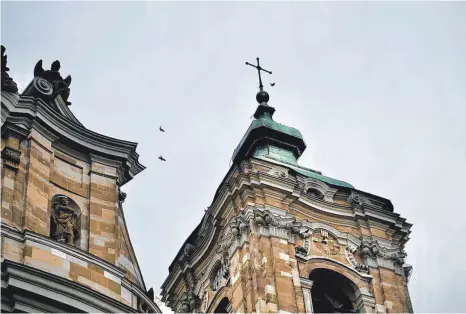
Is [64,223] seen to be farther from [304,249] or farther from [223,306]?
[223,306]

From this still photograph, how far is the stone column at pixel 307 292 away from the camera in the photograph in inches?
992

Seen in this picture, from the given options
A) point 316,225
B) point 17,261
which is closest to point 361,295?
point 316,225

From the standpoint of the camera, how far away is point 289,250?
86.6ft

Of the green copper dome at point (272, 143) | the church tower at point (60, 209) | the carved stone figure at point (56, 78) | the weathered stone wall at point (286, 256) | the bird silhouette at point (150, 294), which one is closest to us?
the church tower at point (60, 209)

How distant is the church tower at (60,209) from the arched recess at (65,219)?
0.01m

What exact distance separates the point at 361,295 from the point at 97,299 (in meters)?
11.9

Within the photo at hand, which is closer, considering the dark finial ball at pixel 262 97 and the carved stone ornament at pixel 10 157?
the carved stone ornament at pixel 10 157

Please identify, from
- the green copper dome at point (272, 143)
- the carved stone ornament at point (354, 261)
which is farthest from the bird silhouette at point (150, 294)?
the green copper dome at point (272, 143)

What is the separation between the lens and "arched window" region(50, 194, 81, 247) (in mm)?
17156

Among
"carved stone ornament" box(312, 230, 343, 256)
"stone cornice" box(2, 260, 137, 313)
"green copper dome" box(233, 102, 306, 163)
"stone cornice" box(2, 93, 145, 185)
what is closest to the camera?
"stone cornice" box(2, 260, 137, 313)

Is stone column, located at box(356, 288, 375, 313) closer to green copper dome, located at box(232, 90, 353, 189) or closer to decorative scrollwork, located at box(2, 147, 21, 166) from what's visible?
green copper dome, located at box(232, 90, 353, 189)

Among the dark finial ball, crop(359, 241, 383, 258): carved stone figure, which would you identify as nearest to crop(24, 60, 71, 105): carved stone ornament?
crop(359, 241, 383, 258): carved stone figure

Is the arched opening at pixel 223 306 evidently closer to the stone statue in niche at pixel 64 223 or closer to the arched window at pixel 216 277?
the arched window at pixel 216 277

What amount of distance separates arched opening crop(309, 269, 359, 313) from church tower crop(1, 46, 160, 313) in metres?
8.46
